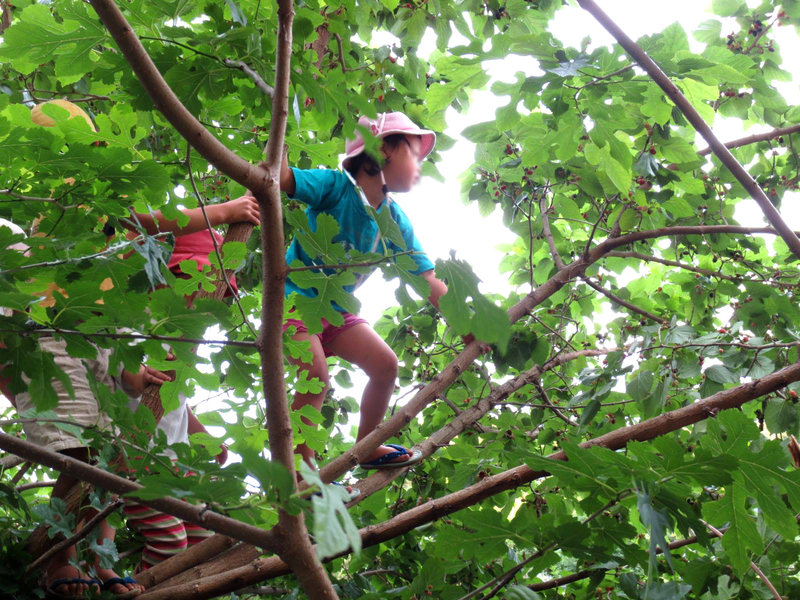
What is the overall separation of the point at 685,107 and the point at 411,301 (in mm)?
868

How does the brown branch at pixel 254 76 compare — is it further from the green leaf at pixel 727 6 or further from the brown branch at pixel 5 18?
the brown branch at pixel 5 18

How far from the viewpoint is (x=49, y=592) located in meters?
2.06

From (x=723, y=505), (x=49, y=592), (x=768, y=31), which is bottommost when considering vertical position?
(x=723, y=505)

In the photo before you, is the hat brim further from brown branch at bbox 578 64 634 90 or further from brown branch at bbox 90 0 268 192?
brown branch at bbox 90 0 268 192

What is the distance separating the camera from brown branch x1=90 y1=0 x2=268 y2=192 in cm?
109

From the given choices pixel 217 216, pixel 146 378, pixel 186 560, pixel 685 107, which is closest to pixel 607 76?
pixel 685 107

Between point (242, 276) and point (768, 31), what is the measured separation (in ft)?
8.32

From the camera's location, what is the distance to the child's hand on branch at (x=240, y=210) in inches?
88.4

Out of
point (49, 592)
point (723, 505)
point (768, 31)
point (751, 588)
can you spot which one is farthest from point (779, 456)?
point (768, 31)

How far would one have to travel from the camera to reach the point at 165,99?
111cm

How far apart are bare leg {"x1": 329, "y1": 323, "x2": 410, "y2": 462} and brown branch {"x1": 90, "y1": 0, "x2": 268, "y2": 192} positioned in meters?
1.58

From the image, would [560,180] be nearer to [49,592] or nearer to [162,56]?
[162,56]

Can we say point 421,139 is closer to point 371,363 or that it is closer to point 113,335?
point 371,363

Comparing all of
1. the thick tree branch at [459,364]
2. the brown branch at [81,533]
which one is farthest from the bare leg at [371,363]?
the brown branch at [81,533]
